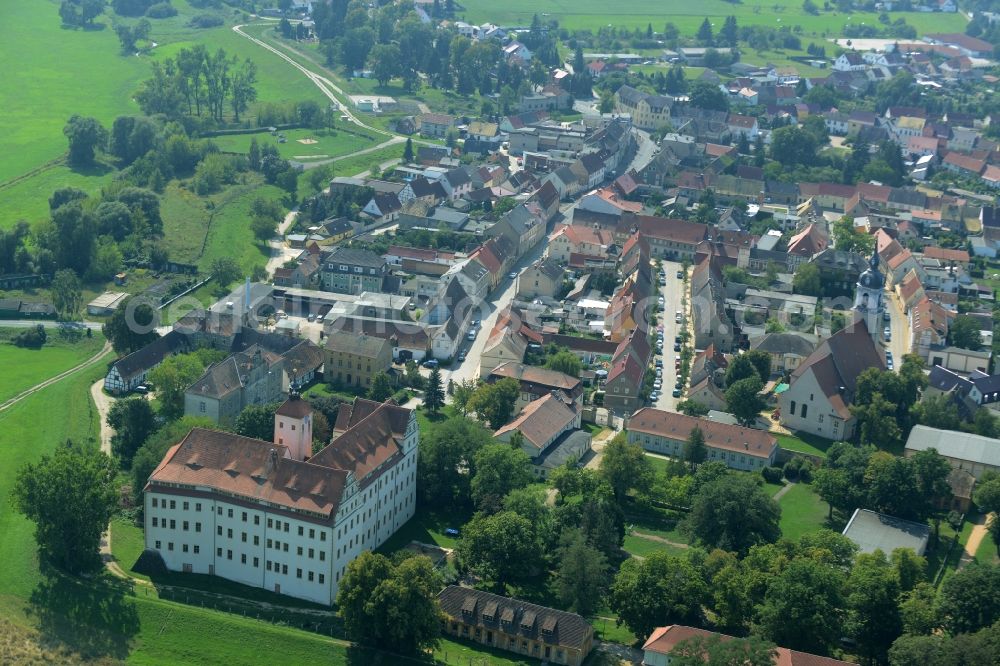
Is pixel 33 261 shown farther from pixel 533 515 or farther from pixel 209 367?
pixel 533 515

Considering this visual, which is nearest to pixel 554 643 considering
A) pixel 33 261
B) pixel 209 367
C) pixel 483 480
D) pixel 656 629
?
pixel 656 629

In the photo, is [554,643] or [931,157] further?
[931,157]

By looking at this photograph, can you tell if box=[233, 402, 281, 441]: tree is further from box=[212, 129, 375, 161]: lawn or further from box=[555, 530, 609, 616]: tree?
box=[212, 129, 375, 161]: lawn

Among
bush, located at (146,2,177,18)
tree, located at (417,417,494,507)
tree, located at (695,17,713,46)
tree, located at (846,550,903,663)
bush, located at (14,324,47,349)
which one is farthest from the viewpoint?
tree, located at (695,17,713,46)

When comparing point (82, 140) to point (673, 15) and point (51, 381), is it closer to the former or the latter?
point (51, 381)

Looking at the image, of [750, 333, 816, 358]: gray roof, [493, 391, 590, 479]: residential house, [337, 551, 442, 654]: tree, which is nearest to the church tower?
[750, 333, 816, 358]: gray roof

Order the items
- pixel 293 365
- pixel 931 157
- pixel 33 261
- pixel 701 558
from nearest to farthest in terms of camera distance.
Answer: pixel 701 558
pixel 293 365
pixel 33 261
pixel 931 157
